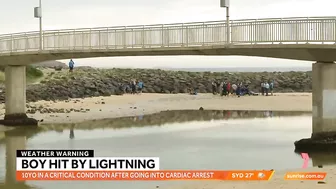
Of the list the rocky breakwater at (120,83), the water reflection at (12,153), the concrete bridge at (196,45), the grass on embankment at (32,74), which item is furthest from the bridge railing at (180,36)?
the grass on embankment at (32,74)

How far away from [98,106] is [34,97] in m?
6.56

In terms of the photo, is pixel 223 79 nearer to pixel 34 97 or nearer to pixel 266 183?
pixel 34 97

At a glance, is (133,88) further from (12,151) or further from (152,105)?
(12,151)

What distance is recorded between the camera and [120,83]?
199 ft

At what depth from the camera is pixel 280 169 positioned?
1766 cm

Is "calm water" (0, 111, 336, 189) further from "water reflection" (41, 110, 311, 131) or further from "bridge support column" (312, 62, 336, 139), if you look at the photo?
"bridge support column" (312, 62, 336, 139)

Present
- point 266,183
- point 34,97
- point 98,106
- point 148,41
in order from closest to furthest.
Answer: point 266,183
point 148,41
point 98,106
point 34,97

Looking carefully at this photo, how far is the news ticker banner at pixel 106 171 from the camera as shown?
15305 mm

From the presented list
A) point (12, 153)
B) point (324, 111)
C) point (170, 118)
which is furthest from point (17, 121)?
point (324, 111)

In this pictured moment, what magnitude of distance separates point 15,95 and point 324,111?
1769 cm

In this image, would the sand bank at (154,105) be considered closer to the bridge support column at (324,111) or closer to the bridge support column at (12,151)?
the bridge support column at (12,151)

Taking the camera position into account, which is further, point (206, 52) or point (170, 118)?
point (170, 118)

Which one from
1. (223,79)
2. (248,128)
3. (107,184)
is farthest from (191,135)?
(223,79)

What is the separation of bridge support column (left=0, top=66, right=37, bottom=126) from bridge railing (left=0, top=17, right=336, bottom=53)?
49.5 inches
